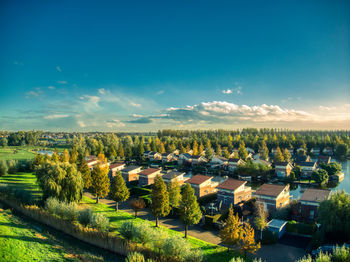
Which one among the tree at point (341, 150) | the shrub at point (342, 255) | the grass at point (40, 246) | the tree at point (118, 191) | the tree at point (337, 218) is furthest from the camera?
the tree at point (341, 150)

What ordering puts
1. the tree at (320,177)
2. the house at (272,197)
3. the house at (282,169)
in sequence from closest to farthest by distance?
the house at (272,197), the tree at (320,177), the house at (282,169)

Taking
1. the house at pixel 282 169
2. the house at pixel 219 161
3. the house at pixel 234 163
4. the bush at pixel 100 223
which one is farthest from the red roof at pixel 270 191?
the house at pixel 219 161

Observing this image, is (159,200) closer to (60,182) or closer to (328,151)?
(60,182)

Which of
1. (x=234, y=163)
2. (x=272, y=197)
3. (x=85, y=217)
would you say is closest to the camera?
(x=85, y=217)

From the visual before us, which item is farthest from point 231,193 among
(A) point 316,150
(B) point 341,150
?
(A) point 316,150

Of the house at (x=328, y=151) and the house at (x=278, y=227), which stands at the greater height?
the house at (x=328, y=151)

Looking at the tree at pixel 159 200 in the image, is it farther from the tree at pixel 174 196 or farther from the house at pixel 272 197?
the house at pixel 272 197

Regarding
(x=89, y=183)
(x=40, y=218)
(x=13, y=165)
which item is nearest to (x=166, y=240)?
(x=40, y=218)
